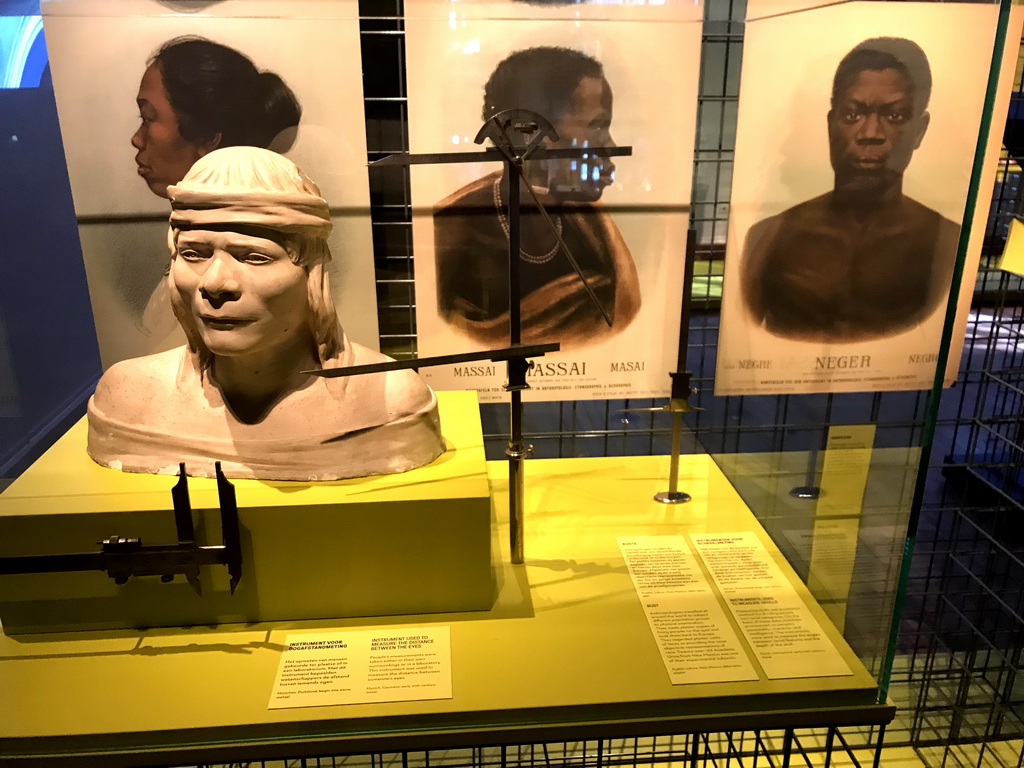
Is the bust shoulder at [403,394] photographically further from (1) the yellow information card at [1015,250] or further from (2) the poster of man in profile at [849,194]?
(1) the yellow information card at [1015,250]

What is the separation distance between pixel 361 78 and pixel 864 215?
93 centimetres

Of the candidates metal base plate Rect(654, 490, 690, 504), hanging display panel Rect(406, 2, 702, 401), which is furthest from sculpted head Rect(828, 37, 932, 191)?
metal base plate Rect(654, 490, 690, 504)

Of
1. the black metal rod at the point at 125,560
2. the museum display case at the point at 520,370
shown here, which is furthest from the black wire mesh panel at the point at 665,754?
the black metal rod at the point at 125,560

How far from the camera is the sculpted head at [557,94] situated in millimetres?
1363

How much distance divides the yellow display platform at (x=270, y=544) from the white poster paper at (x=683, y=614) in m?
0.27

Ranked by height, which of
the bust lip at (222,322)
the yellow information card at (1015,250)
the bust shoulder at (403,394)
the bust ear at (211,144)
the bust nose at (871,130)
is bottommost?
the bust shoulder at (403,394)

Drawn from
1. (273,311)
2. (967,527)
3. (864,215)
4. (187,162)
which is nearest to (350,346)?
(273,311)

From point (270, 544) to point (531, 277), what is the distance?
0.71 meters

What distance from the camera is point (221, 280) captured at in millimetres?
1094

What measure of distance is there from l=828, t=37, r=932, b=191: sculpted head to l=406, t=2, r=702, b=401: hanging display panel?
262 millimetres

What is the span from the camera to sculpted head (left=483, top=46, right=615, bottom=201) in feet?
4.47

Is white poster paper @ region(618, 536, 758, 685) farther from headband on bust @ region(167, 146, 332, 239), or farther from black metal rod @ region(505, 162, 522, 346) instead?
headband on bust @ region(167, 146, 332, 239)

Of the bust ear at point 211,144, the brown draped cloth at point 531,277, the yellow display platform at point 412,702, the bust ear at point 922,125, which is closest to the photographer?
the yellow display platform at point 412,702

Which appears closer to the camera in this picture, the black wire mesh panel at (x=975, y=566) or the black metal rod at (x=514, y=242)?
the black metal rod at (x=514, y=242)
